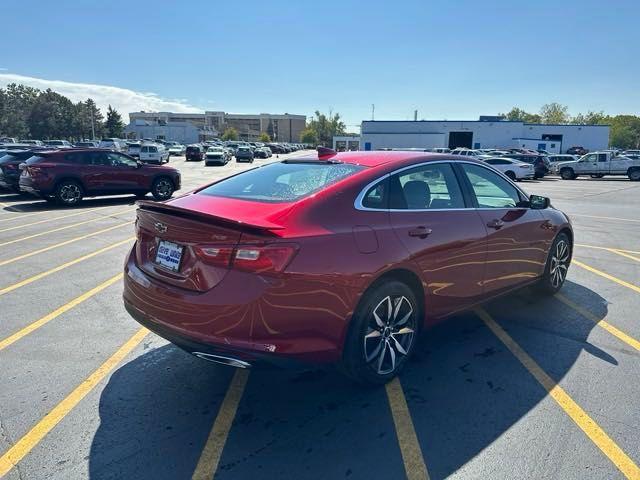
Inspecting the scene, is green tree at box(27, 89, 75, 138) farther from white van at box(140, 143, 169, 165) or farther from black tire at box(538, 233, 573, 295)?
black tire at box(538, 233, 573, 295)

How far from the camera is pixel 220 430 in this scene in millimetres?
2818

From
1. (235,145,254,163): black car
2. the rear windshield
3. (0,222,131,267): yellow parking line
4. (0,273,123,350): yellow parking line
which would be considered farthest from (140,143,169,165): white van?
the rear windshield

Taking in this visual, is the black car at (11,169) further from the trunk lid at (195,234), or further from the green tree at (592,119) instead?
the green tree at (592,119)

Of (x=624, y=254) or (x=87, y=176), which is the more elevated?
(x=87, y=176)

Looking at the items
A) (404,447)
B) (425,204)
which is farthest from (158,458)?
(425,204)

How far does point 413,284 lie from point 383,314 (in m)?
0.38

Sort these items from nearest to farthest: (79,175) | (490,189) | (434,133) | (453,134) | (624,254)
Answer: (490,189) → (624,254) → (79,175) → (434,133) → (453,134)

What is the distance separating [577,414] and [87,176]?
14.0 m

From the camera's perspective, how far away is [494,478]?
2.44 meters

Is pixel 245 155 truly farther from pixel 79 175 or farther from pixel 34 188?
pixel 34 188

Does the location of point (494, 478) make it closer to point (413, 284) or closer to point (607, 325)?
point (413, 284)

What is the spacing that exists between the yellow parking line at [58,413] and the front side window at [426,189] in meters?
2.56

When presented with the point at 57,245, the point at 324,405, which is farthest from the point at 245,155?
the point at 324,405

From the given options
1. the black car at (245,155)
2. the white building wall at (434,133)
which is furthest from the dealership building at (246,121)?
the black car at (245,155)
